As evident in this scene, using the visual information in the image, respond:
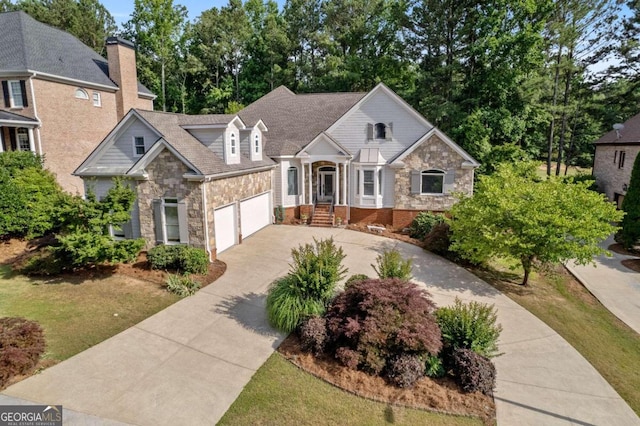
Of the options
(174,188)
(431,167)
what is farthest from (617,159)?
(174,188)

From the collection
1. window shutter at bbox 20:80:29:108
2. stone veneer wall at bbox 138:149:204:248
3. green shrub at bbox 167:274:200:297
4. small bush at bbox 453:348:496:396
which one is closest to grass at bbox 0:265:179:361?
green shrub at bbox 167:274:200:297

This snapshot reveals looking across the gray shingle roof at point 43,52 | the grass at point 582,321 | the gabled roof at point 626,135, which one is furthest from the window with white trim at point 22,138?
the gabled roof at point 626,135

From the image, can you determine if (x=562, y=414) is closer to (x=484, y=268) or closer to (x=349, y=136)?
(x=484, y=268)

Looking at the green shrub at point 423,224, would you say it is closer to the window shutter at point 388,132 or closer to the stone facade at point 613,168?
the window shutter at point 388,132

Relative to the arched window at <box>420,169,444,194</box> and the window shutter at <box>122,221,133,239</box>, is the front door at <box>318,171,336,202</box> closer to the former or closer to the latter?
the arched window at <box>420,169,444,194</box>

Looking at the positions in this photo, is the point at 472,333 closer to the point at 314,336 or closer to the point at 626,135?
the point at 314,336

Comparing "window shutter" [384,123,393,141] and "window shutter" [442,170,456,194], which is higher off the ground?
"window shutter" [384,123,393,141]
